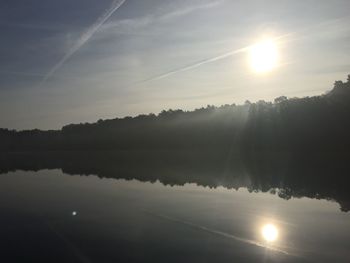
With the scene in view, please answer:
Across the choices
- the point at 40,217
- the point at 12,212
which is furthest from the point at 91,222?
the point at 12,212

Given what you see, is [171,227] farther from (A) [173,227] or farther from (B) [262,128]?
(B) [262,128]

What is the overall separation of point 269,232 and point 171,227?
389cm

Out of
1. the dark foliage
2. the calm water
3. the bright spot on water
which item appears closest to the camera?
the calm water

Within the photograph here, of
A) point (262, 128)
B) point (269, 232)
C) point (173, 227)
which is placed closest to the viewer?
point (269, 232)

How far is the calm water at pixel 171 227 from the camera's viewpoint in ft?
51.0

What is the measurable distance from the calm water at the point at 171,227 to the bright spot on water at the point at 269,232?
0.78 feet

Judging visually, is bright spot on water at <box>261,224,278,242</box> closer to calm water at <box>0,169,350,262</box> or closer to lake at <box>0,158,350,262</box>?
lake at <box>0,158,350,262</box>

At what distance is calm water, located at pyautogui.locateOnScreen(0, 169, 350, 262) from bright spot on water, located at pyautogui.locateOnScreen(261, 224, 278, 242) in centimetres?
24

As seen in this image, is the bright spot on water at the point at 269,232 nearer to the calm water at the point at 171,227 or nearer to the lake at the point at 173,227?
the lake at the point at 173,227

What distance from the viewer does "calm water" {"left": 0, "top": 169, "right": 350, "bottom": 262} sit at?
1555cm

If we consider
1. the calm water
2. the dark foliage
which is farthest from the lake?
the dark foliage

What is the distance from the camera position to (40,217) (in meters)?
24.3

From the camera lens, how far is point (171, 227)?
2023cm

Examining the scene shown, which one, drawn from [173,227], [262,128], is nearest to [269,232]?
[173,227]
